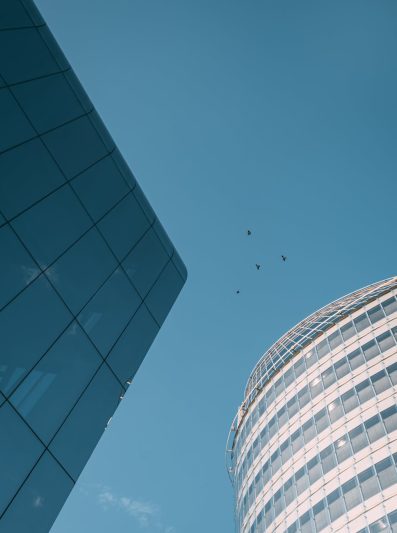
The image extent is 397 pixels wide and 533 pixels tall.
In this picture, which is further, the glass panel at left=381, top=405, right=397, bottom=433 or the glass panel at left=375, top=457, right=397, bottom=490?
the glass panel at left=381, top=405, right=397, bottom=433

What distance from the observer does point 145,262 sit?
13102 mm

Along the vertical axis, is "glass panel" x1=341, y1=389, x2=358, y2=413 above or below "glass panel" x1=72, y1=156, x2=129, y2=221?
above

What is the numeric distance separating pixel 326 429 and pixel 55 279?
33873mm

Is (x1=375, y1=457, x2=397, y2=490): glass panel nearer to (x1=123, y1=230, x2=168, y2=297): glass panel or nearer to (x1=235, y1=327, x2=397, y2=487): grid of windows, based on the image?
(x1=235, y1=327, x2=397, y2=487): grid of windows

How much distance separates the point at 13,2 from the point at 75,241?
221 inches

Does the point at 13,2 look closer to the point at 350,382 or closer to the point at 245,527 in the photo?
the point at 350,382

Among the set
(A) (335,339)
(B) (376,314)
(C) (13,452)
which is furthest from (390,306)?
(C) (13,452)

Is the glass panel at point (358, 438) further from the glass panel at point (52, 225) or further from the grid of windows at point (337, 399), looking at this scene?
the glass panel at point (52, 225)

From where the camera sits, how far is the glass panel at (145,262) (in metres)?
12.3

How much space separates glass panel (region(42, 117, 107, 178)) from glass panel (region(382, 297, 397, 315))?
37.4 m

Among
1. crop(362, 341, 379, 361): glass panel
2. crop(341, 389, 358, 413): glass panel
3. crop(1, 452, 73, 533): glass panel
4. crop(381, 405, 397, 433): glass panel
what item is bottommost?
crop(1, 452, 73, 533): glass panel

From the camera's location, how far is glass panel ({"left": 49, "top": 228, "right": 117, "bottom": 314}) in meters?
9.47

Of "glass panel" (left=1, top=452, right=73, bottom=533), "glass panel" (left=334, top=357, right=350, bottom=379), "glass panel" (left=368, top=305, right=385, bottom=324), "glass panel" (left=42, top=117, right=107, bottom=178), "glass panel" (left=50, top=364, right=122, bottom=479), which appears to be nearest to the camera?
"glass panel" (left=1, top=452, right=73, bottom=533)

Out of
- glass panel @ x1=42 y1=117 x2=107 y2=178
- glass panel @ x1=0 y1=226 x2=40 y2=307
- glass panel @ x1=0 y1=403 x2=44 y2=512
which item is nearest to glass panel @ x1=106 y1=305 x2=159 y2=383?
glass panel @ x1=0 y1=403 x2=44 y2=512
